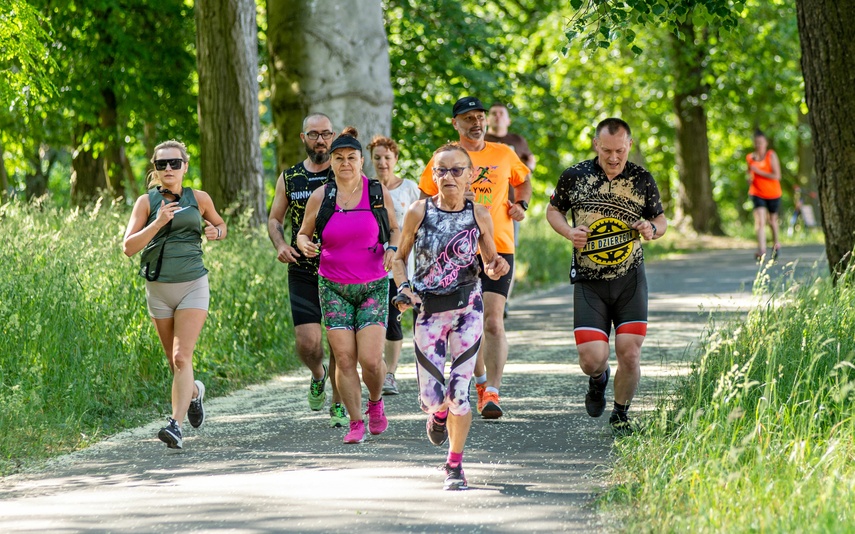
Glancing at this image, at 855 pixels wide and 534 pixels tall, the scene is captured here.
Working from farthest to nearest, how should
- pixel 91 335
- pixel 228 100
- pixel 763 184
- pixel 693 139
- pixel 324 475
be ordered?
pixel 693 139 < pixel 763 184 < pixel 228 100 < pixel 91 335 < pixel 324 475

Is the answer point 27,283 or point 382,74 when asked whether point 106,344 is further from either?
point 382,74

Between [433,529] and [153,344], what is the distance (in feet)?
16.3

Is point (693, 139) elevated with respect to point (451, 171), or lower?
elevated

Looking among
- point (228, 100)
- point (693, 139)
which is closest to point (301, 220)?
point (228, 100)

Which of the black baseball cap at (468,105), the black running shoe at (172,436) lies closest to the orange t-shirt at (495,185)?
the black baseball cap at (468,105)

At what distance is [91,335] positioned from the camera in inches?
367

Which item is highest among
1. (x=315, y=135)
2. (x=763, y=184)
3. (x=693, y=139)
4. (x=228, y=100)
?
(x=693, y=139)

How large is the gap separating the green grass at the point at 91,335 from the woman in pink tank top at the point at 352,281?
1.77 metres

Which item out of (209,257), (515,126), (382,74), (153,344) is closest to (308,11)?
(382,74)

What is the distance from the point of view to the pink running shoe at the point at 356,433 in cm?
768

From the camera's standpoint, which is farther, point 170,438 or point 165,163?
point 165,163

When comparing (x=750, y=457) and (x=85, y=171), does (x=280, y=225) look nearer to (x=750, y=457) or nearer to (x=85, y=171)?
(x=750, y=457)

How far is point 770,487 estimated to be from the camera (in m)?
5.08

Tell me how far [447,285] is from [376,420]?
162 cm
